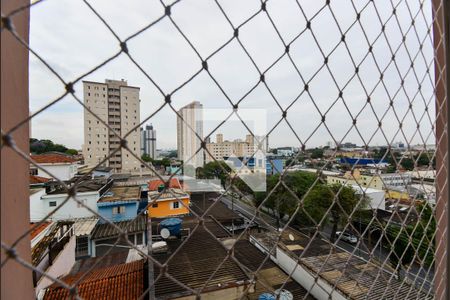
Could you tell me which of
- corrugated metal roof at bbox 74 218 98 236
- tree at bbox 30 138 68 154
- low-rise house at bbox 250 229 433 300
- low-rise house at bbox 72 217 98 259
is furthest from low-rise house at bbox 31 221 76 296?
low-rise house at bbox 250 229 433 300

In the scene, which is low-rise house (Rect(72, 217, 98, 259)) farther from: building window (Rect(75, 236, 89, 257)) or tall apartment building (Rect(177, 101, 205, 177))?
tall apartment building (Rect(177, 101, 205, 177))

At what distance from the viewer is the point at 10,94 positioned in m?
0.24

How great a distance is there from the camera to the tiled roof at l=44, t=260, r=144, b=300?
80.3 inches

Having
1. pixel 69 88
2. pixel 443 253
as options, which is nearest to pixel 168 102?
pixel 69 88

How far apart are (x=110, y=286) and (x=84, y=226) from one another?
2.99m

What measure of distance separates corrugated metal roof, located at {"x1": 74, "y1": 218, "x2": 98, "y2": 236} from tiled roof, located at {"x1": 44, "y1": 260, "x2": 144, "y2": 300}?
2334 mm

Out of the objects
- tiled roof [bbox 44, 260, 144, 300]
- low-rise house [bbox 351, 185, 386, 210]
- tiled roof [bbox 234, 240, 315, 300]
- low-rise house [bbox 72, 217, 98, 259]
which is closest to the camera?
low-rise house [bbox 351, 185, 386, 210]

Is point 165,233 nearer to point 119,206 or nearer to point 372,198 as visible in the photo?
point 119,206

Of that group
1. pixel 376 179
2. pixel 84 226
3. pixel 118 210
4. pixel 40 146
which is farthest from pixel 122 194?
pixel 376 179

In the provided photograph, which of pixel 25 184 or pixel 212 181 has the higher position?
pixel 25 184

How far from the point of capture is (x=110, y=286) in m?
2.22

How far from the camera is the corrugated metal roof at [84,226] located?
4434 millimetres

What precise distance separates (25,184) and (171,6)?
0.29 m

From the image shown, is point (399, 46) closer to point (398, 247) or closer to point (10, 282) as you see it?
point (10, 282)
